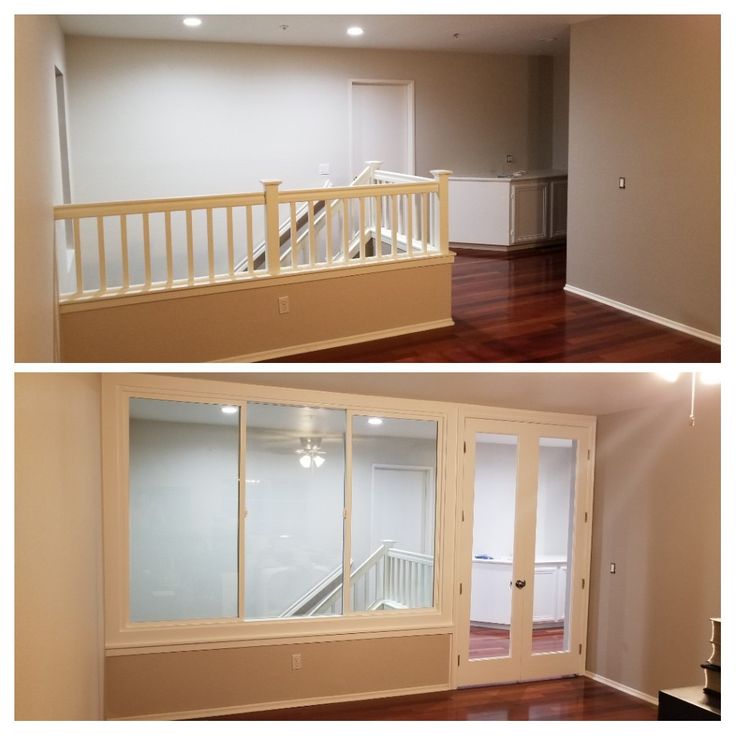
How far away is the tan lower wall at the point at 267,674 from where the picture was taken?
17.0 feet

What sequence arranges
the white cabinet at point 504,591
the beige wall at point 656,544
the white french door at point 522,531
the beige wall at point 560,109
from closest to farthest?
the beige wall at point 656,544, the white french door at point 522,531, the white cabinet at point 504,591, the beige wall at point 560,109

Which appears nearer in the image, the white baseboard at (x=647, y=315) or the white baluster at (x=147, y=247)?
the white baluster at (x=147, y=247)

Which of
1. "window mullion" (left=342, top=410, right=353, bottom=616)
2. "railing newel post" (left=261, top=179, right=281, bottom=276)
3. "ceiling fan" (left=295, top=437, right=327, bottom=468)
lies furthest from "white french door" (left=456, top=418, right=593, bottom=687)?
"railing newel post" (left=261, top=179, right=281, bottom=276)

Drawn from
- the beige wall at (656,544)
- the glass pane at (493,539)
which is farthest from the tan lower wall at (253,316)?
the beige wall at (656,544)

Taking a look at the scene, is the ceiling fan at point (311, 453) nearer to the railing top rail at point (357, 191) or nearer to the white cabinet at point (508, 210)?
the railing top rail at point (357, 191)

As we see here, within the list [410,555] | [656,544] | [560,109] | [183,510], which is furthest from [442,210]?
[560,109]

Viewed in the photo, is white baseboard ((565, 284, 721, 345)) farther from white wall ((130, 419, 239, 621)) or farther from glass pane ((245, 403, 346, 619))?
white wall ((130, 419, 239, 621))

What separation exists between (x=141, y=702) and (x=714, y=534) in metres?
3.75

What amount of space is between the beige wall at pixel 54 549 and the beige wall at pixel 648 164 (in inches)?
157

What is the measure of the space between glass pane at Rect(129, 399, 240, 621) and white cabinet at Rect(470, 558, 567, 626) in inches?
105

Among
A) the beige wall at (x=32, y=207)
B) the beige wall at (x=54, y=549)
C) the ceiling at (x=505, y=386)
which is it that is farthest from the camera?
the ceiling at (x=505, y=386)

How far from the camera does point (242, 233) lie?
8.89 metres

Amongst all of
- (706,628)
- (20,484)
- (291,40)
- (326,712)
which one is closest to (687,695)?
(706,628)
